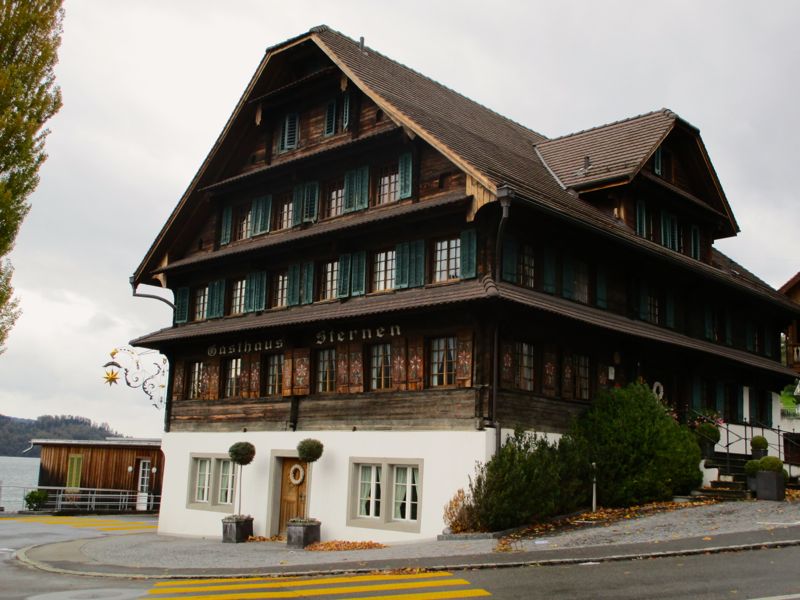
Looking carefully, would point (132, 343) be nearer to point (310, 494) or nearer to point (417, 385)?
point (310, 494)

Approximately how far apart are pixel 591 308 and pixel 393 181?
239 inches

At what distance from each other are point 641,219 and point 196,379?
1446 cm

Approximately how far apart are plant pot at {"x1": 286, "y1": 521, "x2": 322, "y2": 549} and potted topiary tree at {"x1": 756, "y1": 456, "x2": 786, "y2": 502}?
34.3 feet

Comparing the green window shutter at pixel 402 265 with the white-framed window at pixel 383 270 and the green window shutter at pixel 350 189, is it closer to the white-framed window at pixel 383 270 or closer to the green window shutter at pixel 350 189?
the white-framed window at pixel 383 270

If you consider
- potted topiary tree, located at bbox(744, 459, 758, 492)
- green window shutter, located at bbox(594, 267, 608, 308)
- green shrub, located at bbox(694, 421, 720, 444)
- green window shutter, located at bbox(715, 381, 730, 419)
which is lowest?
potted topiary tree, located at bbox(744, 459, 758, 492)

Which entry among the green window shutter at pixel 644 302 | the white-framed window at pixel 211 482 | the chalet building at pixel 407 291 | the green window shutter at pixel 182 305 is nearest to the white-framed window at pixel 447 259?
the chalet building at pixel 407 291

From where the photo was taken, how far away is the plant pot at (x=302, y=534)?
2222 cm

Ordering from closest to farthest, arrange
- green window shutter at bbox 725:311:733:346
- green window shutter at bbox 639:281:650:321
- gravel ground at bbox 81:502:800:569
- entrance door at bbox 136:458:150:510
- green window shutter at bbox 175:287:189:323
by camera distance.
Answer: gravel ground at bbox 81:502:800:569
green window shutter at bbox 639:281:650:321
green window shutter at bbox 175:287:189:323
green window shutter at bbox 725:311:733:346
entrance door at bbox 136:458:150:510

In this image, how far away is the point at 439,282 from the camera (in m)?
22.5

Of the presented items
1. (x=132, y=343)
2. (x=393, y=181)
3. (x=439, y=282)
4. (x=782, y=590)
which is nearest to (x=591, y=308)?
(x=439, y=282)

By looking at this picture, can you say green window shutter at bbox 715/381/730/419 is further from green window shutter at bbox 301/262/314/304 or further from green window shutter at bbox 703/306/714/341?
green window shutter at bbox 301/262/314/304

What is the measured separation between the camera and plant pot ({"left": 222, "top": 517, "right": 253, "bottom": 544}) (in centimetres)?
2448

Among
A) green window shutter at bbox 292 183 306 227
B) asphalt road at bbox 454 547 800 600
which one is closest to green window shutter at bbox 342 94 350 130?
green window shutter at bbox 292 183 306 227

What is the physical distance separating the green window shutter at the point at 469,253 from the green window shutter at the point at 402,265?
1.87m
